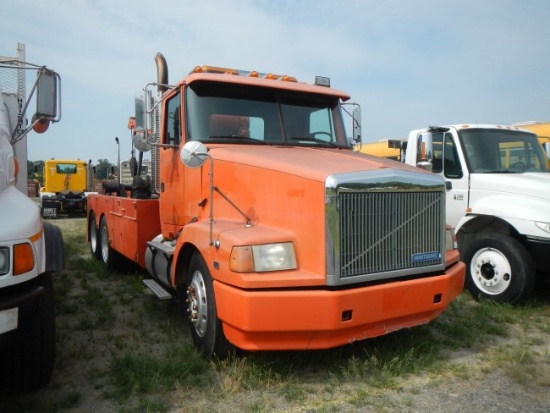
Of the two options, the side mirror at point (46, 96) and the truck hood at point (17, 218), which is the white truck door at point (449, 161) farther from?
the truck hood at point (17, 218)

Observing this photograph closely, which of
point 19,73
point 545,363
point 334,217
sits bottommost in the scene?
point 545,363

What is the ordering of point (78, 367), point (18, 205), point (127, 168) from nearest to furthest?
point (18, 205)
point (78, 367)
point (127, 168)

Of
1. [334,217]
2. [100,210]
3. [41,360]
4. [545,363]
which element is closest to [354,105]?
[334,217]

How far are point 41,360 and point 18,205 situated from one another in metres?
1.05

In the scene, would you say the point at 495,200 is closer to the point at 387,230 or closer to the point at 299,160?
the point at 387,230

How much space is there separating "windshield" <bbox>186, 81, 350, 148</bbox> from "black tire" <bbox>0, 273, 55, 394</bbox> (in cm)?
205

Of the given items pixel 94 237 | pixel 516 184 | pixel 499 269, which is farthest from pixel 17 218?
pixel 94 237

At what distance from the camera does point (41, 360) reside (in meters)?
3.05

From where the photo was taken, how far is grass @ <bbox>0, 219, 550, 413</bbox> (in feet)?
10.2

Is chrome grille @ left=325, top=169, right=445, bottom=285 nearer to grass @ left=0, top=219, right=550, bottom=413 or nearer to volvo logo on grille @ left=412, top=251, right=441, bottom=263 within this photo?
volvo logo on grille @ left=412, top=251, right=441, bottom=263

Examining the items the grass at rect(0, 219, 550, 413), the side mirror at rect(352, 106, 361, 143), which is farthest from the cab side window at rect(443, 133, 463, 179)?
the grass at rect(0, 219, 550, 413)

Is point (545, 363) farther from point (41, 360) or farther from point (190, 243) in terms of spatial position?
point (41, 360)

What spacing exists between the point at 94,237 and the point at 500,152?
6.95 meters

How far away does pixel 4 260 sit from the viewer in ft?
8.27
